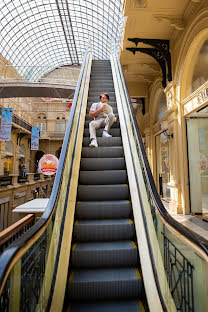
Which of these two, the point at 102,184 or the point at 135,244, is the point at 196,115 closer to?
the point at 102,184

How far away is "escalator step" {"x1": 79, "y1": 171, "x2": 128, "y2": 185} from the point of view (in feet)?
11.0

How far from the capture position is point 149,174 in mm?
2361

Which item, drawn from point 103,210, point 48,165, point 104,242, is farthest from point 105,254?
point 48,165

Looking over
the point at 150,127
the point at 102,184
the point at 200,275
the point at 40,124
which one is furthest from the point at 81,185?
the point at 40,124

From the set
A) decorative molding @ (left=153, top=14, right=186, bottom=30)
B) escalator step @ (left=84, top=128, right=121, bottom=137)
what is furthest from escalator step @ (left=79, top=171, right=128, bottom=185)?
decorative molding @ (left=153, top=14, right=186, bottom=30)

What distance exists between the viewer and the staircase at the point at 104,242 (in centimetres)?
204

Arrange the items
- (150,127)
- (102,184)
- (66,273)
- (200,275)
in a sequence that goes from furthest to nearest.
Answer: (150,127), (102,184), (66,273), (200,275)

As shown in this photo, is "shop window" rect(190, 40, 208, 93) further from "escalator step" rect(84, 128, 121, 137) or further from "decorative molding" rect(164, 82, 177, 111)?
"escalator step" rect(84, 128, 121, 137)

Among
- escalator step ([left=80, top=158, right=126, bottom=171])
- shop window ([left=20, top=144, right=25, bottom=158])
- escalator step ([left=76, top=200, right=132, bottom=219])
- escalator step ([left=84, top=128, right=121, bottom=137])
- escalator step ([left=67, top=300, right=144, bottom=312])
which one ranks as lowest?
escalator step ([left=67, top=300, right=144, bottom=312])

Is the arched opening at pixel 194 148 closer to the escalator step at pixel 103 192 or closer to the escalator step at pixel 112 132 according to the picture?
the escalator step at pixel 112 132

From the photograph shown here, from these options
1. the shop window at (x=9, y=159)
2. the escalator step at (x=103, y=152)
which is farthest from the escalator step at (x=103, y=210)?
the shop window at (x=9, y=159)

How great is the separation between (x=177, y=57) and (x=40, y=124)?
28.0 m

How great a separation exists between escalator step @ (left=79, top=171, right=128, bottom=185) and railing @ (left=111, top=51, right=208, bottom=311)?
0.49m

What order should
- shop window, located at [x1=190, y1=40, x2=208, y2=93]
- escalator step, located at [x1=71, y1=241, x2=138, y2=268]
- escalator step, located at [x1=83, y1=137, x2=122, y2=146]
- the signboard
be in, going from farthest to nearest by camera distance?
1. the signboard
2. shop window, located at [x1=190, y1=40, x2=208, y2=93]
3. escalator step, located at [x1=83, y1=137, x2=122, y2=146]
4. escalator step, located at [x1=71, y1=241, x2=138, y2=268]
